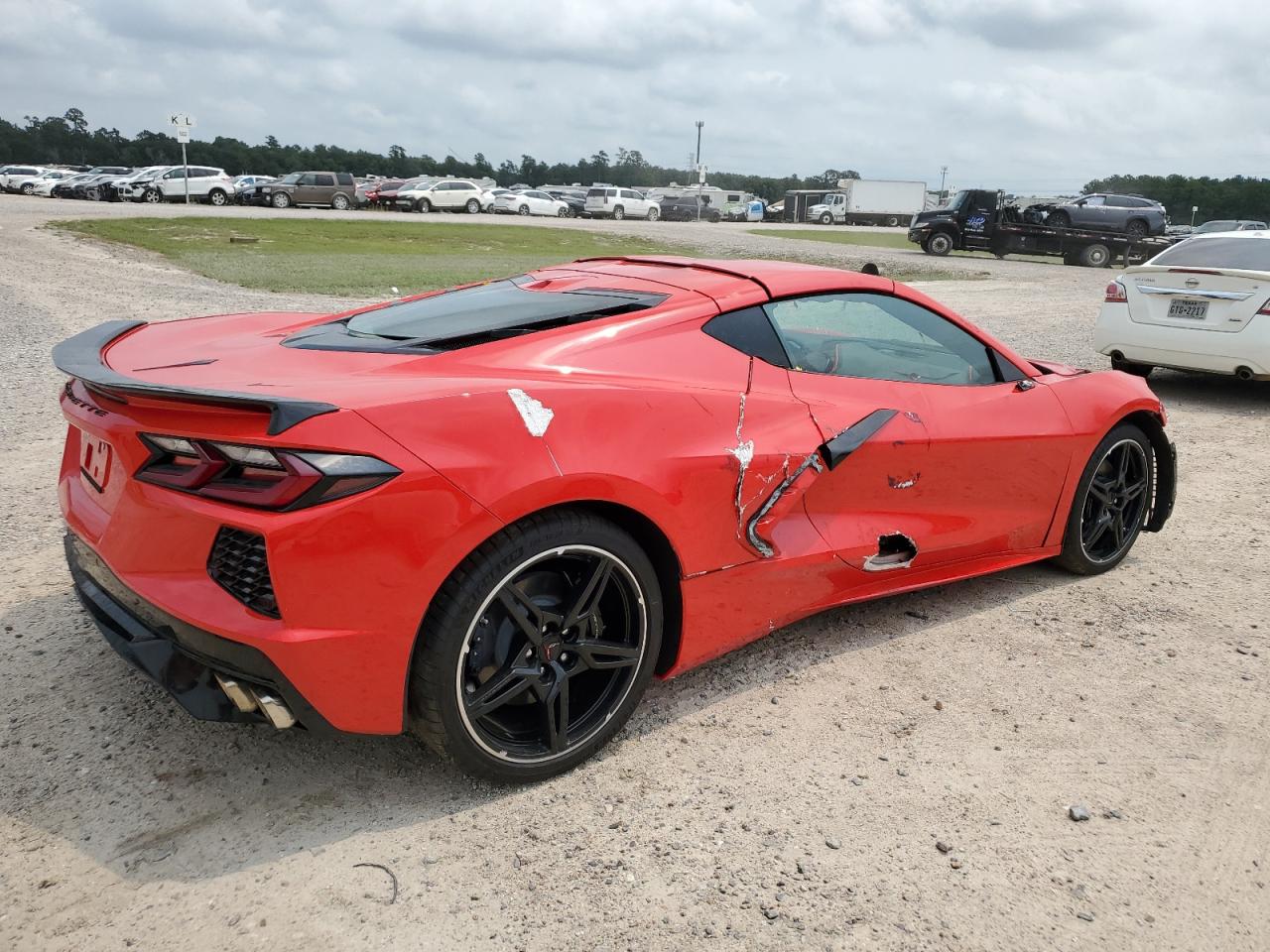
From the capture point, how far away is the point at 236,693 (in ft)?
7.81

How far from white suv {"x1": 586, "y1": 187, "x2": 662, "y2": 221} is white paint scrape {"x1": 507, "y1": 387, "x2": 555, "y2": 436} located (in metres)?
47.9

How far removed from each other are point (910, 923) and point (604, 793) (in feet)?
2.90

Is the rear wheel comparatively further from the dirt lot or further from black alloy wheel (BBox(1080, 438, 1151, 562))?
the dirt lot

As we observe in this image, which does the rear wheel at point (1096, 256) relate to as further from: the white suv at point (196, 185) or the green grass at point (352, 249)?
the white suv at point (196, 185)

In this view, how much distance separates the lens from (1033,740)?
3.10 m

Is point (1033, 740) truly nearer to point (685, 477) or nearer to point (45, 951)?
point (685, 477)

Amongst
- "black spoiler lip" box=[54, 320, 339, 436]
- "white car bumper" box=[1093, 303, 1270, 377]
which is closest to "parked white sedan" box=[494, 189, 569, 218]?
"white car bumper" box=[1093, 303, 1270, 377]

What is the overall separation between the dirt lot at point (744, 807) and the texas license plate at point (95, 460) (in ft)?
2.51

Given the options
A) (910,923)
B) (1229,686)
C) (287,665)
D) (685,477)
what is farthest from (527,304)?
(1229,686)

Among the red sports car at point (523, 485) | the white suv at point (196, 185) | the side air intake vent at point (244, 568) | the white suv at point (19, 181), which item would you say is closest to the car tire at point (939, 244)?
the red sports car at point (523, 485)

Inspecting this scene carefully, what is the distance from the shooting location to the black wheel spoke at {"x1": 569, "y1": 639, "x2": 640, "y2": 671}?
9.11ft

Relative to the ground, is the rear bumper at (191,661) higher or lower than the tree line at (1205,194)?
lower

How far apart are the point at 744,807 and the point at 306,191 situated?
4320cm

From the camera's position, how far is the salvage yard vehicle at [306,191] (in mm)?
40906
